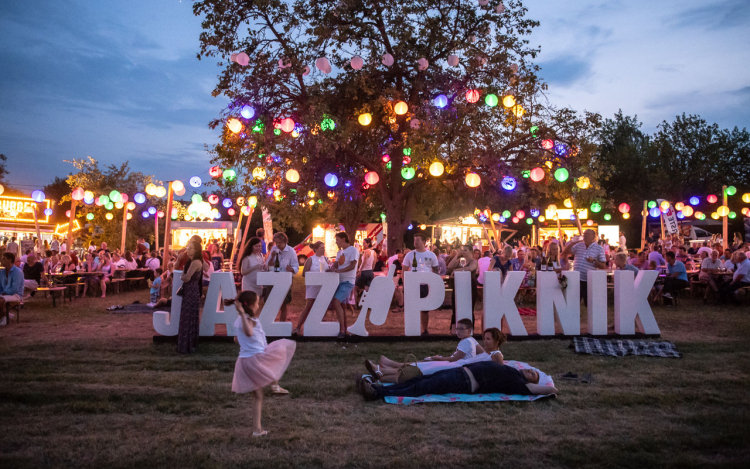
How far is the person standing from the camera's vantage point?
783 cm

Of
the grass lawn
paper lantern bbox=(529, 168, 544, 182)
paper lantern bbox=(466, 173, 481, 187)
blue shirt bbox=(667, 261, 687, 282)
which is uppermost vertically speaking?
paper lantern bbox=(529, 168, 544, 182)

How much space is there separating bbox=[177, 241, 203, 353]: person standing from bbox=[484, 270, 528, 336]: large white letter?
4.34 m

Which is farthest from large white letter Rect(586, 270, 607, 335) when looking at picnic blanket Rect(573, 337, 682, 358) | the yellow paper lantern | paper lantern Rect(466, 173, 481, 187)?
the yellow paper lantern

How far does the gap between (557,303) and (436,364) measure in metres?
3.64

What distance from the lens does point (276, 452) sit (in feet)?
13.4

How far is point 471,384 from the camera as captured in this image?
222 inches

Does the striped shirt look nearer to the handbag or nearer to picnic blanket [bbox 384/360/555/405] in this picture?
picnic blanket [bbox 384/360/555/405]

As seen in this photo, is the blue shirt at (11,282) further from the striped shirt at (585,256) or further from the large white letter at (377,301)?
the striped shirt at (585,256)

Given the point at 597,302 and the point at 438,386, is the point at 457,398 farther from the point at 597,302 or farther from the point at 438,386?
the point at 597,302

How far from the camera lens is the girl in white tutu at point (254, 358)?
454 cm

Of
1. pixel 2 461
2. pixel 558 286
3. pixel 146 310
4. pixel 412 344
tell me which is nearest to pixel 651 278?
pixel 558 286

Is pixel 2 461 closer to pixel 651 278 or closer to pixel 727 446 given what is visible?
pixel 727 446

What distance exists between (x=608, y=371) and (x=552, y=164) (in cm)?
811

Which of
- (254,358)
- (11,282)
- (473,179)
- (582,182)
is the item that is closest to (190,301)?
(254,358)
